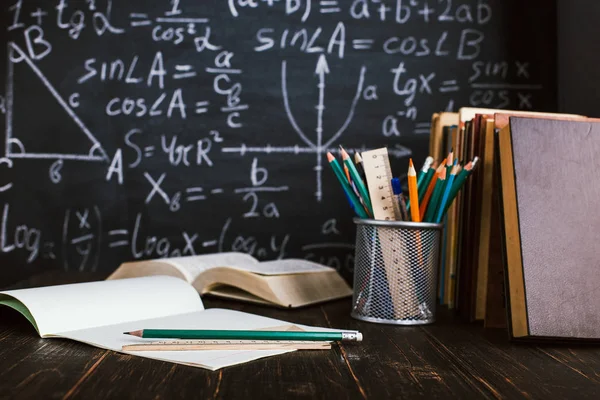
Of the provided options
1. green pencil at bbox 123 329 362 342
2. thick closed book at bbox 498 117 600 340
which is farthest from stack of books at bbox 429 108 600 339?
green pencil at bbox 123 329 362 342

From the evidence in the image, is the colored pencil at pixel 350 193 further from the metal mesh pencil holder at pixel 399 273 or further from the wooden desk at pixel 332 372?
the wooden desk at pixel 332 372

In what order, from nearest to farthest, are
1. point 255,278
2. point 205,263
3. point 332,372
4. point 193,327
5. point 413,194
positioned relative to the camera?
point 332,372, point 193,327, point 413,194, point 255,278, point 205,263

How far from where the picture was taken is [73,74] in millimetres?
1717

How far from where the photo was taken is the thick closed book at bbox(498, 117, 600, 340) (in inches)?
33.7

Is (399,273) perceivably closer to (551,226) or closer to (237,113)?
(551,226)

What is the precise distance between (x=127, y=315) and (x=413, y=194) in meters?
0.45

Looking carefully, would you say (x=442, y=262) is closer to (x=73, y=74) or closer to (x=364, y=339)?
(x=364, y=339)

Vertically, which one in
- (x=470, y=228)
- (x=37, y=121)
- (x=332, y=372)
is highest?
(x=37, y=121)

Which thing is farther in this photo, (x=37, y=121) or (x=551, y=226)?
(x=37, y=121)

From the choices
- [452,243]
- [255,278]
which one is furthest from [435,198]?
[255,278]

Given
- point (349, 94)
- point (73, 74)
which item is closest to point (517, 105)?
point (349, 94)

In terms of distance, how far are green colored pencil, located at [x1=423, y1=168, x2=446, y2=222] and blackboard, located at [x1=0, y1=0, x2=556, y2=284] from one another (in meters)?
0.64

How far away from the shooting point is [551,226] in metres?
0.90

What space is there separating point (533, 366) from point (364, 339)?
23 centimetres
